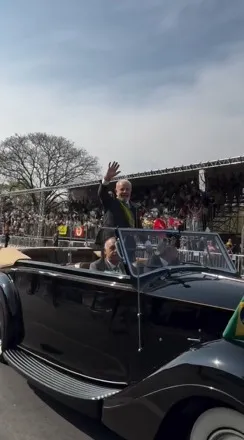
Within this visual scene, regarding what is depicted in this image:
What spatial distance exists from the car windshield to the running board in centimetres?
90

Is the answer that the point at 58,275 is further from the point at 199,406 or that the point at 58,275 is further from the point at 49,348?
the point at 199,406

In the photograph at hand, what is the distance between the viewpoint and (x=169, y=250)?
346 centimetres

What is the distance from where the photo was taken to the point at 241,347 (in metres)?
2.23

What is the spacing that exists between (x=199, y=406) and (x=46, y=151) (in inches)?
1433

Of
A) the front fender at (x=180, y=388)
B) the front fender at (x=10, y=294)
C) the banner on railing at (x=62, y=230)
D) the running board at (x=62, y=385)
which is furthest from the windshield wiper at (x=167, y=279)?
the banner on railing at (x=62, y=230)

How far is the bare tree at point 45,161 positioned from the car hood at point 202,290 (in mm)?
33635

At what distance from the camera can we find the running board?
2.84m

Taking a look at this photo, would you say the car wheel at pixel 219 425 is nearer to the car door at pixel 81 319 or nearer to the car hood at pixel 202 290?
the car hood at pixel 202 290

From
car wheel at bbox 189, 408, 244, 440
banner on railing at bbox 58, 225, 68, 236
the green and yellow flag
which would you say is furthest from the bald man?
banner on railing at bbox 58, 225, 68, 236

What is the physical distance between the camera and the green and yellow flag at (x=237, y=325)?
2262 millimetres

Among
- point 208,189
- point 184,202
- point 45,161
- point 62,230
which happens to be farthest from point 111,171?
point 45,161

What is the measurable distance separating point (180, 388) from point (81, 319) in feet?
4.07

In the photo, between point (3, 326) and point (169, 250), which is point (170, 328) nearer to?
point (169, 250)

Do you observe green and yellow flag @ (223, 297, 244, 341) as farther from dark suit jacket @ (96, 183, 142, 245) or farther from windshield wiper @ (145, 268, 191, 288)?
dark suit jacket @ (96, 183, 142, 245)
